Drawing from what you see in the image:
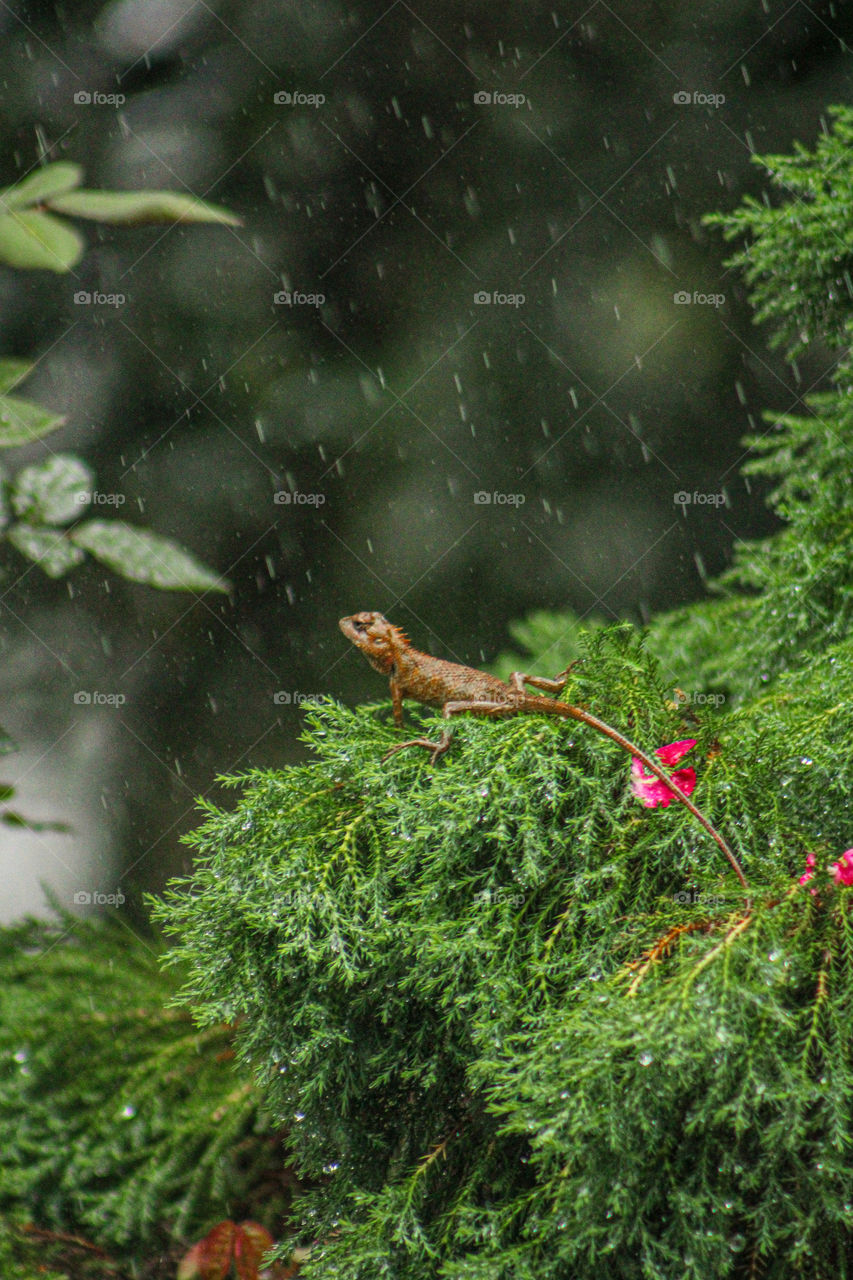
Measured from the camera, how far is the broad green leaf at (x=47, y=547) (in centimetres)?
129

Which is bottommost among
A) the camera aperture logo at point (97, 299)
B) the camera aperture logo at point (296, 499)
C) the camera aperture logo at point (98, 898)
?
the camera aperture logo at point (98, 898)

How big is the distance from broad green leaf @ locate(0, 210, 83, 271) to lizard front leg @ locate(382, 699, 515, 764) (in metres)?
0.90

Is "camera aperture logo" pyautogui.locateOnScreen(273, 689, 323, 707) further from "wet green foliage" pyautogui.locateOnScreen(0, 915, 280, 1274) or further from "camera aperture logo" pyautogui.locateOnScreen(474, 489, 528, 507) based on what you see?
"wet green foliage" pyautogui.locateOnScreen(0, 915, 280, 1274)

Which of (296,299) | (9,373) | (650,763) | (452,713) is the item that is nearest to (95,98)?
(296,299)

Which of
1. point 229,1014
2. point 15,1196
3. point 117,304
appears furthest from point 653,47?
point 15,1196

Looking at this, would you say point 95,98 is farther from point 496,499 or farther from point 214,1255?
point 214,1255

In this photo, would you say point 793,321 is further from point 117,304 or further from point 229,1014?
point 117,304

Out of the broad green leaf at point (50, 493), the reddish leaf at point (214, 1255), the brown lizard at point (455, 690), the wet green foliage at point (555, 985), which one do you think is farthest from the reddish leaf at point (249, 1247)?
the broad green leaf at point (50, 493)

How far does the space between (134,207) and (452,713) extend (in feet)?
2.95

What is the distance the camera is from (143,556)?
1.30 metres

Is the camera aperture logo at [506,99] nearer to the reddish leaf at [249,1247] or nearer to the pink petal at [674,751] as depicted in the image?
the pink petal at [674,751]

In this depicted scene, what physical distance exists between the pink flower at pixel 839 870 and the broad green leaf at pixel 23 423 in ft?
3.07

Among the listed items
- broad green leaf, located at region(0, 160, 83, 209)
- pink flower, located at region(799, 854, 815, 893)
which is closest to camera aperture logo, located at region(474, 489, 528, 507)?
broad green leaf, located at region(0, 160, 83, 209)

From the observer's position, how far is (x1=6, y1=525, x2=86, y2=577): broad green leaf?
4.23 ft
